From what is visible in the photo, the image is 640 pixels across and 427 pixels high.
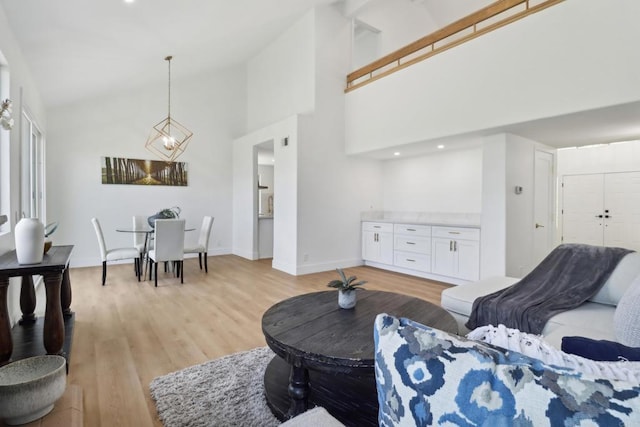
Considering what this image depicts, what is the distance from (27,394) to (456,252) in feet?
15.2

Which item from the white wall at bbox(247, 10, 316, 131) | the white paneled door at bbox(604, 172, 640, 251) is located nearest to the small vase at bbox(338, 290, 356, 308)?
the white wall at bbox(247, 10, 316, 131)

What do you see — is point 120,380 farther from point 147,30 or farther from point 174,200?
point 174,200

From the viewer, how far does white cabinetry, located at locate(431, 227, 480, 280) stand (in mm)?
4543

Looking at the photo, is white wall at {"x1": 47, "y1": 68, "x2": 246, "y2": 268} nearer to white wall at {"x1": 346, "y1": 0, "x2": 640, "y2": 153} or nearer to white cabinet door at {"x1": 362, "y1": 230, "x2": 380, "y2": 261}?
white cabinet door at {"x1": 362, "y1": 230, "x2": 380, "y2": 261}

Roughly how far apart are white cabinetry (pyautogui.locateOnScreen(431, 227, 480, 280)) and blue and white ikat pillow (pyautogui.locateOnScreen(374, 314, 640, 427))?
4.30 metres

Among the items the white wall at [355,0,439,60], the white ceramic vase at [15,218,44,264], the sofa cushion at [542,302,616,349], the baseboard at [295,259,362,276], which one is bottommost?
the baseboard at [295,259,362,276]

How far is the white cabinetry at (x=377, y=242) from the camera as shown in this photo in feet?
18.6

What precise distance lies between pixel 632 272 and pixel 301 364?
2359 mm

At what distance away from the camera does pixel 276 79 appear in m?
6.54

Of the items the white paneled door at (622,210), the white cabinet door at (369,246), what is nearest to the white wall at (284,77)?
the white cabinet door at (369,246)

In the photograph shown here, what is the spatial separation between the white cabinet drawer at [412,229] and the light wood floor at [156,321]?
706 mm

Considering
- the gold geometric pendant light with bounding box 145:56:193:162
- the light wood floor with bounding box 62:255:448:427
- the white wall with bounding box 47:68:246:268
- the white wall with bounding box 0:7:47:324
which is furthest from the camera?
the gold geometric pendant light with bounding box 145:56:193:162

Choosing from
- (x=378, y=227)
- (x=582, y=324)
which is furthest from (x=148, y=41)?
(x=582, y=324)

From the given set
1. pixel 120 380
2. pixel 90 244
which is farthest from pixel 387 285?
pixel 90 244
